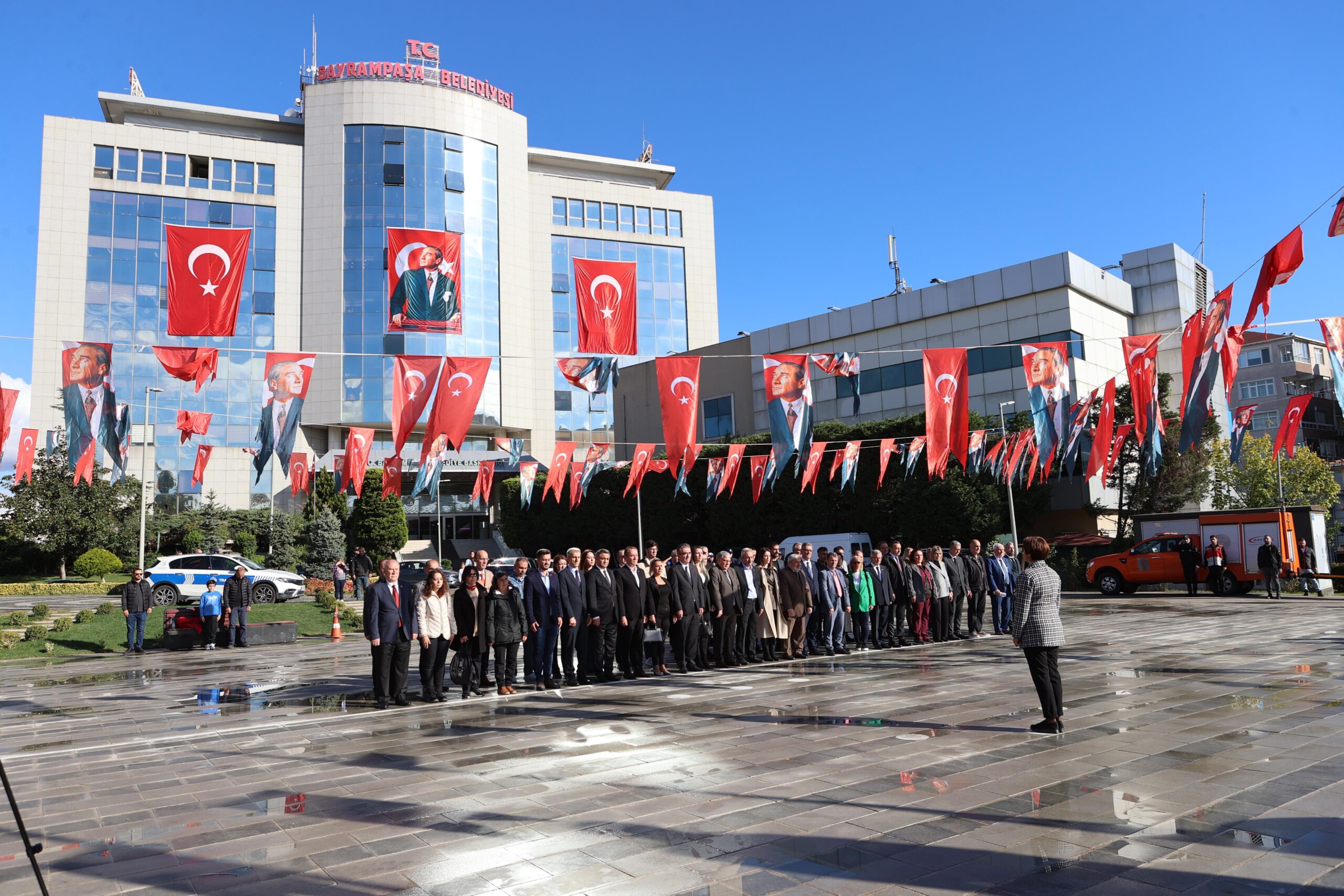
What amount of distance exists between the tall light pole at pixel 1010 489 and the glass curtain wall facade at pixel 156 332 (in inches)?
1790

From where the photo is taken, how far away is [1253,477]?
5256 cm

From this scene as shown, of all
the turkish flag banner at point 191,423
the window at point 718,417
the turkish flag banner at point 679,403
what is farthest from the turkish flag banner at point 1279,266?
the window at point 718,417

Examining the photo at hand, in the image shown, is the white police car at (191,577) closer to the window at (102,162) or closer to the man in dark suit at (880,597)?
the man in dark suit at (880,597)

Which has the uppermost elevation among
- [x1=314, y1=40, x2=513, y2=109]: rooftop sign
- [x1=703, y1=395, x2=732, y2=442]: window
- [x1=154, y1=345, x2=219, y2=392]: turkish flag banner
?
[x1=314, y1=40, x2=513, y2=109]: rooftop sign

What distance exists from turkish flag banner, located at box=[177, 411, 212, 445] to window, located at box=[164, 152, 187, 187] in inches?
1460

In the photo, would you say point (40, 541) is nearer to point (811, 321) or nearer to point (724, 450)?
point (724, 450)

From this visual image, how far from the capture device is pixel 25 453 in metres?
26.0

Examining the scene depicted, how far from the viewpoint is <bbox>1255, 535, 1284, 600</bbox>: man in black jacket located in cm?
2475

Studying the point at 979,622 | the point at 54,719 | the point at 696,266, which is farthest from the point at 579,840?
the point at 696,266

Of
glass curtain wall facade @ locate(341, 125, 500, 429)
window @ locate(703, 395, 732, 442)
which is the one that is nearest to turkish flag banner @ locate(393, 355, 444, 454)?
window @ locate(703, 395, 732, 442)

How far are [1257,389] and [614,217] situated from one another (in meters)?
53.5

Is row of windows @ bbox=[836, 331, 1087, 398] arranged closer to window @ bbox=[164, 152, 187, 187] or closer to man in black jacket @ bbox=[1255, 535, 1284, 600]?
man in black jacket @ bbox=[1255, 535, 1284, 600]

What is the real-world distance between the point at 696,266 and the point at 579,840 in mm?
71824

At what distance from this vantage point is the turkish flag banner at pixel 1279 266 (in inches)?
440
